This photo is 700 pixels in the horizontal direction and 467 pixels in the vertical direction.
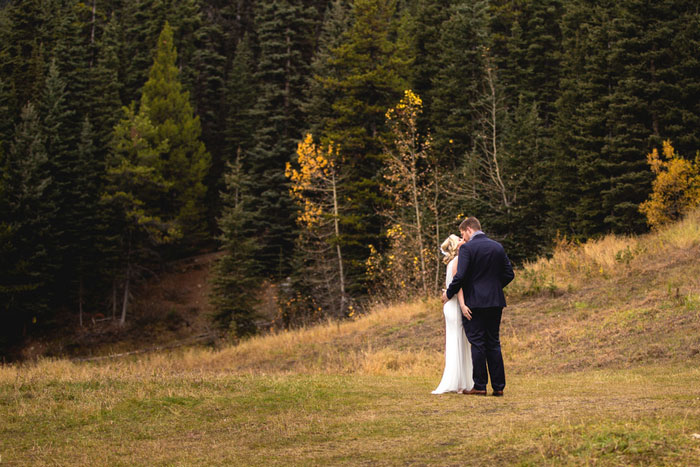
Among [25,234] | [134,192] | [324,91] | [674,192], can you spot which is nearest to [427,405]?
[674,192]

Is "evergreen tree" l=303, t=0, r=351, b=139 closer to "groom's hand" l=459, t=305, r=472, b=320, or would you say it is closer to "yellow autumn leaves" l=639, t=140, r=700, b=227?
"yellow autumn leaves" l=639, t=140, r=700, b=227

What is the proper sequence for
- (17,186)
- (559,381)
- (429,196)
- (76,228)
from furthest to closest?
1. (76,228)
2. (17,186)
3. (429,196)
4. (559,381)

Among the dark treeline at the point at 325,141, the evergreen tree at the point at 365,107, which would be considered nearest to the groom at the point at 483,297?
the dark treeline at the point at 325,141

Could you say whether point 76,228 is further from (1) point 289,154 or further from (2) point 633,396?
(2) point 633,396

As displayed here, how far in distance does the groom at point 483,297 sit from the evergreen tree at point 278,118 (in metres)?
38.7

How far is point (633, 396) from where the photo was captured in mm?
7727

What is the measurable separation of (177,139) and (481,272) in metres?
45.2

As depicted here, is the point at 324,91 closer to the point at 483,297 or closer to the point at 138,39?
the point at 138,39

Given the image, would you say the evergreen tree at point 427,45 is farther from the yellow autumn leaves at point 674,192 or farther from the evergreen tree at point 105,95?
the yellow autumn leaves at point 674,192

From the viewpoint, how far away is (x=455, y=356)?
9031mm

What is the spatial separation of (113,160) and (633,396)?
41.7m

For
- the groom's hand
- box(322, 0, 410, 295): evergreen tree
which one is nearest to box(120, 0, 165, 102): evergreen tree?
box(322, 0, 410, 295): evergreen tree

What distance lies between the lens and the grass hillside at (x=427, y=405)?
17.6 ft

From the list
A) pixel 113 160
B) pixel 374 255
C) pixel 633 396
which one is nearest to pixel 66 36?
pixel 113 160
